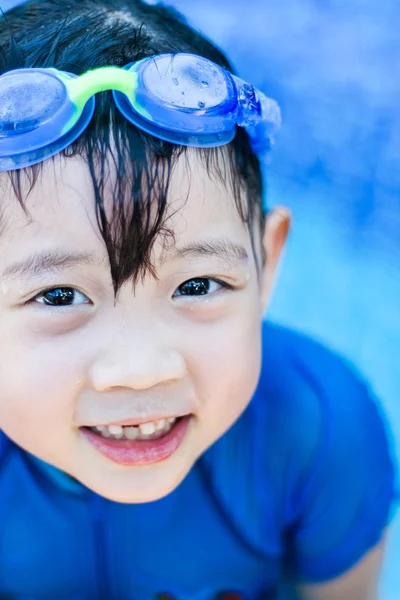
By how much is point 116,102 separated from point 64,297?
1.05 feet

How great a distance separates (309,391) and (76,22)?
3.05 feet

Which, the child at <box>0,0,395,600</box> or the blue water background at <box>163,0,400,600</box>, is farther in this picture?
the blue water background at <box>163,0,400,600</box>

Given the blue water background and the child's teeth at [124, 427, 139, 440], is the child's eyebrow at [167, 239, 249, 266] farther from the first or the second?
the blue water background

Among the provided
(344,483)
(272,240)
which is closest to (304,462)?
(344,483)

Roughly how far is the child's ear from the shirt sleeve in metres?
0.29

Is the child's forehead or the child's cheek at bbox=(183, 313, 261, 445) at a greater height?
the child's forehead

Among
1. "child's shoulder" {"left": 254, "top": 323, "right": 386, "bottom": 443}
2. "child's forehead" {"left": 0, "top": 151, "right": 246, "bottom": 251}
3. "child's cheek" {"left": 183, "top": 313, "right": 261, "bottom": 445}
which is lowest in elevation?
"child's shoulder" {"left": 254, "top": 323, "right": 386, "bottom": 443}

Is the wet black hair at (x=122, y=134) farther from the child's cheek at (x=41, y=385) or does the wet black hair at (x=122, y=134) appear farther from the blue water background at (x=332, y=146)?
the blue water background at (x=332, y=146)

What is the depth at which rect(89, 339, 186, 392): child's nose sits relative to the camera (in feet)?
4.34

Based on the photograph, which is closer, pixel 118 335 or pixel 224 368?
pixel 118 335

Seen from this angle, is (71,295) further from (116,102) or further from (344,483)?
(344,483)

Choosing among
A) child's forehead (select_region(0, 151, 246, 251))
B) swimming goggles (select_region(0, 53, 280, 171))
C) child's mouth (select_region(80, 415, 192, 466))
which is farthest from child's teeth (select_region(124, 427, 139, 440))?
swimming goggles (select_region(0, 53, 280, 171))

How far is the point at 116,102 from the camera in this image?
4.40 feet

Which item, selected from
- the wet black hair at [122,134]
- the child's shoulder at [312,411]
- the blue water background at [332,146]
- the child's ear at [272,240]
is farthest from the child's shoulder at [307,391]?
the blue water background at [332,146]
